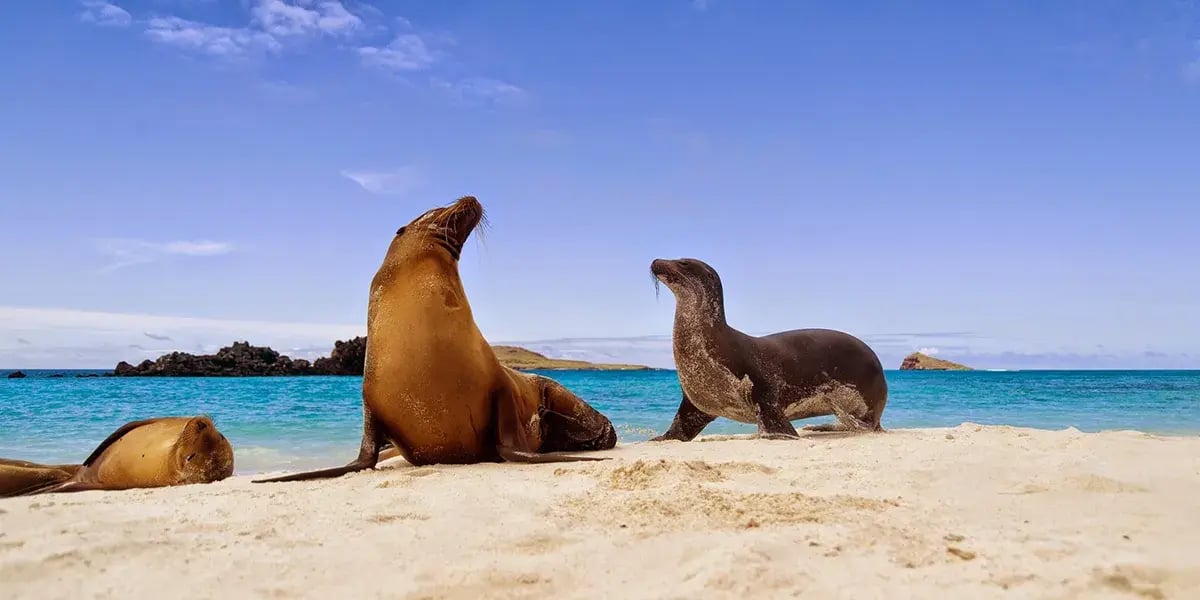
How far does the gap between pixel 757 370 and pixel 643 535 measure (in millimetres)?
4714

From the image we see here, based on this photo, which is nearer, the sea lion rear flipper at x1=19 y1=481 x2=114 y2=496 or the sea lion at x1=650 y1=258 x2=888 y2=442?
the sea lion rear flipper at x1=19 y1=481 x2=114 y2=496

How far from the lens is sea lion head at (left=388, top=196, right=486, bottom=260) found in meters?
5.48

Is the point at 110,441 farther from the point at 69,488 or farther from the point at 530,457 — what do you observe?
the point at 530,457

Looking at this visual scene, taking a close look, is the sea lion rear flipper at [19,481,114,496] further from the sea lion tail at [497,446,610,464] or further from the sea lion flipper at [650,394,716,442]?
the sea lion flipper at [650,394,716,442]

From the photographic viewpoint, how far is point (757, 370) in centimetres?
743

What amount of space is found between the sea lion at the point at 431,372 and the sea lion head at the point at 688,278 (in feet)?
8.28

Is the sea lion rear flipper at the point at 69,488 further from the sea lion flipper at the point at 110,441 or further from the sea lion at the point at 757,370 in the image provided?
the sea lion at the point at 757,370

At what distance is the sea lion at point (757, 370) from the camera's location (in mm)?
7332

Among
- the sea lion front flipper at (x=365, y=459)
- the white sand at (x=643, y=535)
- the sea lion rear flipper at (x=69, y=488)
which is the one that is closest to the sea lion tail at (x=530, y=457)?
the white sand at (x=643, y=535)

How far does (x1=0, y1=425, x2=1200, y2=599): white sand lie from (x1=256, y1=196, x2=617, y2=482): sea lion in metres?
0.60

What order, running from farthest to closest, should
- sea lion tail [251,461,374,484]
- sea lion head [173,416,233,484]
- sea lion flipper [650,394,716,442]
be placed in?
sea lion flipper [650,394,716,442] < sea lion head [173,416,233,484] < sea lion tail [251,461,374,484]

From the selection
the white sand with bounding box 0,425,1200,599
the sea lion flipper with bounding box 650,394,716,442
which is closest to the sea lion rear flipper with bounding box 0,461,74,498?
the white sand with bounding box 0,425,1200,599

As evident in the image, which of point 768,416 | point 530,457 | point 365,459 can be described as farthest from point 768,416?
point 365,459

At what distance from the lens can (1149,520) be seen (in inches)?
124
